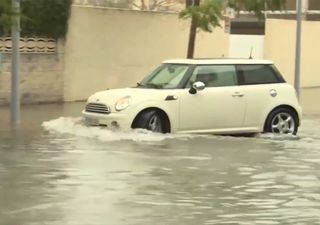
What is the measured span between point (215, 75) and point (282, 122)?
1622 mm

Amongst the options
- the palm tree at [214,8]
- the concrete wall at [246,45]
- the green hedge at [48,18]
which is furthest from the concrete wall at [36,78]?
the concrete wall at [246,45]

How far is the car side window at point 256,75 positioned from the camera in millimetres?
15459

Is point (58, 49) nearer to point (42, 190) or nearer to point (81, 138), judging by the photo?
point (81, 138)

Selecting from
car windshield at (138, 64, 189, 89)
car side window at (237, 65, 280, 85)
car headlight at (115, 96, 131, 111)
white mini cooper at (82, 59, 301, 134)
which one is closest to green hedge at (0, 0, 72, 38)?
car windshield at (138, 64, 189, 89)

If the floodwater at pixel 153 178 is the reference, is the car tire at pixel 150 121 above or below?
above

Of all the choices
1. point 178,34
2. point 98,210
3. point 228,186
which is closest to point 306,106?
point 178,34

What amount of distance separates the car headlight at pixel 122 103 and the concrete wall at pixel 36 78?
26.0ft

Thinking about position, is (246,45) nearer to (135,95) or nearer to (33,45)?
(33,45)

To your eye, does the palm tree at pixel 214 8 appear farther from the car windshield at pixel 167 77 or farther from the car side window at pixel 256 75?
the car windshield at pixel 167 77

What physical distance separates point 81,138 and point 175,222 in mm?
6651

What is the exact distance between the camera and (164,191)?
925cm

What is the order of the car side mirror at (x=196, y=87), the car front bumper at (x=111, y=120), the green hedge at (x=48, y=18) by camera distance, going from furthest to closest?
the green hedge at (x=48, y=18) < the car side mirror at (x=196, y=87) < the car front bumper at (x=111, y=120)

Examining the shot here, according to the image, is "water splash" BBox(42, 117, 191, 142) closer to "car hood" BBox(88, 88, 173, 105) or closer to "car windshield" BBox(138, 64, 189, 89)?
"car hood" BBox(88, 88, 173, 105)

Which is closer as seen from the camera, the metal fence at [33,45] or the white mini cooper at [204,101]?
the white mini cooper at [204,101]
